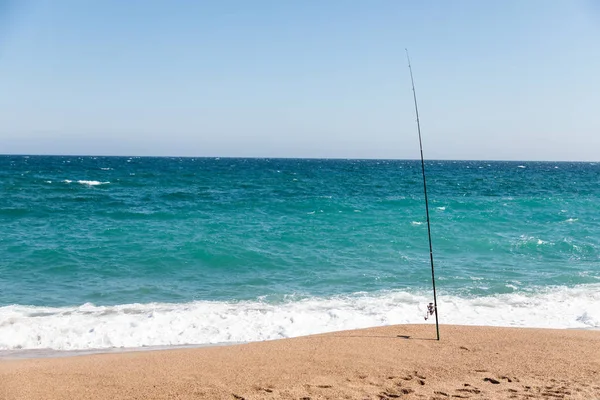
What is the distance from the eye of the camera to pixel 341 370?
6.44m

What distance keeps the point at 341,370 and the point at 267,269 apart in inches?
306

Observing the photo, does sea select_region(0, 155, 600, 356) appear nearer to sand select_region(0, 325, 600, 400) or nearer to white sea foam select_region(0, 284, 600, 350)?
white sea foam select_region(0, 284, 600, 350)

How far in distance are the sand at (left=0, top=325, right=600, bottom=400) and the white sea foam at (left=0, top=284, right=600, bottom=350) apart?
3.95ft

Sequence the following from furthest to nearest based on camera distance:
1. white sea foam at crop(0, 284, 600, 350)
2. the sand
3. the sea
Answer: the sea
white sea foam at crop(0, 284, 600, 350)
the sand

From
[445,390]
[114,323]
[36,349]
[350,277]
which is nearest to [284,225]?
[350,277]

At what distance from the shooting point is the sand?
225 inches

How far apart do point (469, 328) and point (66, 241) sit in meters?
13.6

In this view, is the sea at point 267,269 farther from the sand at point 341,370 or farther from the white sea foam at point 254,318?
the sand at point 341,370

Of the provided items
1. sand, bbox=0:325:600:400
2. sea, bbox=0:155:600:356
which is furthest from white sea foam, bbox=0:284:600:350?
sand, bbox=0:325:600:400

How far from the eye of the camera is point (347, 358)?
690cm

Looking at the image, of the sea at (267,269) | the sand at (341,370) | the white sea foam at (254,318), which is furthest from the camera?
the sea at (267,269)

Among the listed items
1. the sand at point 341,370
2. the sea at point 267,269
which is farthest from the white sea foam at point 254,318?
the sand at point 341,370

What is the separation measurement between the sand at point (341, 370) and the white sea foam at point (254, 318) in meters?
1.20

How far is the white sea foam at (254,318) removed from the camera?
28.0ft
